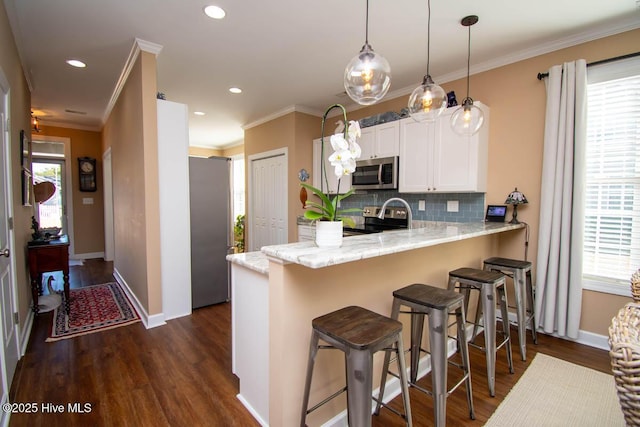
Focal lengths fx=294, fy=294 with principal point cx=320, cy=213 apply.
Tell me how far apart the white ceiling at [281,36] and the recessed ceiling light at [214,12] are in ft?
0.16

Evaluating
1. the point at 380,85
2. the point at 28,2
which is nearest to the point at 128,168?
the point at 28,2

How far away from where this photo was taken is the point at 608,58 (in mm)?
2430

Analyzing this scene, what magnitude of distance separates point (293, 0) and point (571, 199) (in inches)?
110

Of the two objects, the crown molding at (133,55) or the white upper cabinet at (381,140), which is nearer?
the crown molding at (133,55)

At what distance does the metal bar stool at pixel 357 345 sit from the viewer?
3.77 feet

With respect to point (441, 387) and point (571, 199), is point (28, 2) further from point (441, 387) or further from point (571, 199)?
point (571, 199)

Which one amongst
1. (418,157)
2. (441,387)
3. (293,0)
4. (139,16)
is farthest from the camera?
(418,157)

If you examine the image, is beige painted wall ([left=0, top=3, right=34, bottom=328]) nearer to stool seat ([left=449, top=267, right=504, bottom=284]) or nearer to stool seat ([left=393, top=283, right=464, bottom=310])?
stool seat ([left=393, top=283, right=464, bottom=310])

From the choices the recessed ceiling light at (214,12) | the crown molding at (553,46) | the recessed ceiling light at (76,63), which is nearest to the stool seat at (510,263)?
the crown molding at (553,46)

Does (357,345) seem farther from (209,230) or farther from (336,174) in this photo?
(209,230)

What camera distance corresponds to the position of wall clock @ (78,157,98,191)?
6.01m

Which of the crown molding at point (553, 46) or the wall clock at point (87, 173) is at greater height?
the crown molding at point (553, 46)

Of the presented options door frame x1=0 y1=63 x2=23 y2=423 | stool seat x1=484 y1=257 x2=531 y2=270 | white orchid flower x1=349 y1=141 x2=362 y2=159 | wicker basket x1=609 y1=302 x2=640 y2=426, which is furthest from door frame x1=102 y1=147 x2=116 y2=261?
wicker basket x1=609 y1=302 x2=640 y2=426

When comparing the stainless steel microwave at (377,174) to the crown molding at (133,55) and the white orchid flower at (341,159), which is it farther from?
the crown molding at (133,55)
